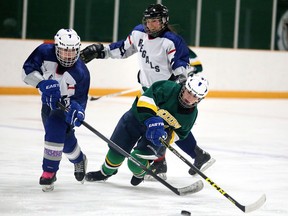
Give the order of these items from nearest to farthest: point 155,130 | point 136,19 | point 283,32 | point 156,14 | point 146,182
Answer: point 155,130 → point 146,182 → point 156,14 → point 136,19 → point 283,32

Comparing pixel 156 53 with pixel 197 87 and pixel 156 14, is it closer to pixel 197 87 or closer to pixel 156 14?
pixel 156 14

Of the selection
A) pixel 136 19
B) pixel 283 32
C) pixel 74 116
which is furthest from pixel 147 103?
pixel 283 32

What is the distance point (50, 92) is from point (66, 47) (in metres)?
0.26

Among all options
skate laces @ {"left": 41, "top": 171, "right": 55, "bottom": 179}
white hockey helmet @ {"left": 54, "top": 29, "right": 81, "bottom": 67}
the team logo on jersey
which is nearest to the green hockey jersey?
white hockey helmet @ {"left": 54, "top": 29, "right": 81, "bottom": 67}

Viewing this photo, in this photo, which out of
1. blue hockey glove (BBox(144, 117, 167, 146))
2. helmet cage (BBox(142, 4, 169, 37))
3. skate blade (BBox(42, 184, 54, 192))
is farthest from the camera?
helmet cage (BBox(142, 4, 169, 37))

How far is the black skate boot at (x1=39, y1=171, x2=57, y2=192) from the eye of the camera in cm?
445

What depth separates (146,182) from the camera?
199 inches

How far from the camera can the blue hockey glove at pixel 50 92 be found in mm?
4406

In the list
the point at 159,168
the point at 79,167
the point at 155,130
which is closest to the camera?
the point at 155,130

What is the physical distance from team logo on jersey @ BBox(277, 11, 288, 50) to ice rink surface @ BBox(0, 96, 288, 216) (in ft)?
15.6

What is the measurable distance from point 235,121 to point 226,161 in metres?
3.29

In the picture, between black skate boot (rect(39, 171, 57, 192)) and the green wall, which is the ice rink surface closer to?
black skate boot (rect(39, 171, 57, 192))

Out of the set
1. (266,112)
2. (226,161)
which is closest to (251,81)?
(266,112)

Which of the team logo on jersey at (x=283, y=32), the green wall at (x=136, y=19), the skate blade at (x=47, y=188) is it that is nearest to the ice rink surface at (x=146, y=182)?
the skate blade at (x=47, y=188)
